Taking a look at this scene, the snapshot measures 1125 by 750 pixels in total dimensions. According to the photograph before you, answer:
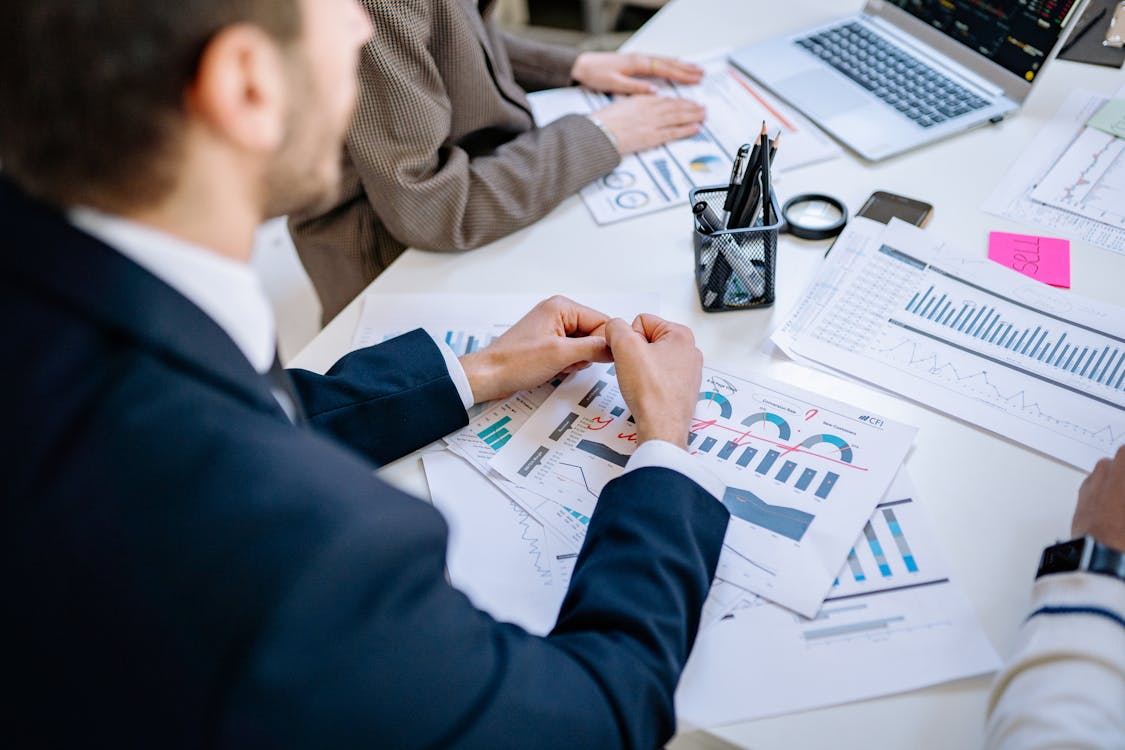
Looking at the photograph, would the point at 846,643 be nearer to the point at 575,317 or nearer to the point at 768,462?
the point at 768,462

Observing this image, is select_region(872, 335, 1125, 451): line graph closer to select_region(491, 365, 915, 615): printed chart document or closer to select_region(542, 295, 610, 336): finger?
select_region(491, 365, 915, 615): printed chart document

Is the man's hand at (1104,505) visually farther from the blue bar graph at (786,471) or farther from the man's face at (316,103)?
the man's face at (316,103)

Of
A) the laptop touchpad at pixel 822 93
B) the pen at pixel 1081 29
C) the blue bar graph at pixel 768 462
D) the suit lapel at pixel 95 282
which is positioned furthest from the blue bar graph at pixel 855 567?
the pen at pixel 1081 29

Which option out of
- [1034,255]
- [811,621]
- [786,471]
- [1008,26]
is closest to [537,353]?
[786,471]

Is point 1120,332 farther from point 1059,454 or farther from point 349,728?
point 349,728

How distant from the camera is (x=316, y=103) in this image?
0.62 m

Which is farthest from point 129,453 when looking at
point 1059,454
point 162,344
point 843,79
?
point 843,79

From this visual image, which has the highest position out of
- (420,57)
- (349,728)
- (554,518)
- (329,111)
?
(329,111)

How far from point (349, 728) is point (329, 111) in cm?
43

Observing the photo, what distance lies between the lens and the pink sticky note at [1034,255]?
999 mm

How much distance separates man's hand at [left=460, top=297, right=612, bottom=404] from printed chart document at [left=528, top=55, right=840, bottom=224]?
0.81 ft

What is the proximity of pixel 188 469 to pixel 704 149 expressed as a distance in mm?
944

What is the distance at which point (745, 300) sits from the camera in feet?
3.29

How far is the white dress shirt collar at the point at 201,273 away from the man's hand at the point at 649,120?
28.8 inches
